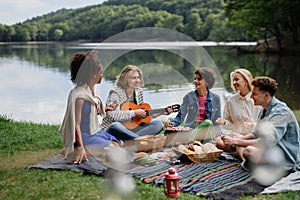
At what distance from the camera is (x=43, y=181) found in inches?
160

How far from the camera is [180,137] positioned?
203 inches

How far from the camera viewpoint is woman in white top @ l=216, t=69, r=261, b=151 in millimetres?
5008

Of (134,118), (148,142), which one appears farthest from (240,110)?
(134,118)

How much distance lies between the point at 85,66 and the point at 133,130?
1269mm

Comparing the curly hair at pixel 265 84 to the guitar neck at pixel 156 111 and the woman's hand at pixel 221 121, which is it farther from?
the guitar neck at pixel 156 111

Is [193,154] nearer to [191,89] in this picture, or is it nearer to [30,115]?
[191,89]

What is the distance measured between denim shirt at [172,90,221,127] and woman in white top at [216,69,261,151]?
144mm

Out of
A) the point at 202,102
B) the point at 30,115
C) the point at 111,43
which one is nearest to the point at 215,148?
the point at 202,102

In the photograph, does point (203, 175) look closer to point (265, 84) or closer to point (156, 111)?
point (265, 84)

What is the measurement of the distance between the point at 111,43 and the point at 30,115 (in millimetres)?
5728

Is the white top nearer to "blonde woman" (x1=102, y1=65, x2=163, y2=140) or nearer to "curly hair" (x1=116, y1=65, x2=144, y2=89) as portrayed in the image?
"blonde woman" (x1=102, y1=65, x2=163, y2=140)

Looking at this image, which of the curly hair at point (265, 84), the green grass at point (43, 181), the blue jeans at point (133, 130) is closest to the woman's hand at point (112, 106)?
the blue jeans at point (133, 130)

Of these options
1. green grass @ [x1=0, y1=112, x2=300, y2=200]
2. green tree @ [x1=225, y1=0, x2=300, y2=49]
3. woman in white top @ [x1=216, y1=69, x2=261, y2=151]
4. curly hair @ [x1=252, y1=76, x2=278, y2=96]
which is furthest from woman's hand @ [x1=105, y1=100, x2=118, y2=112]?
green tree @ [x1=225, y1=0, x2=300, y2=49]

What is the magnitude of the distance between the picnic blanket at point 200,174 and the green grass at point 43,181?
4.1 inches
